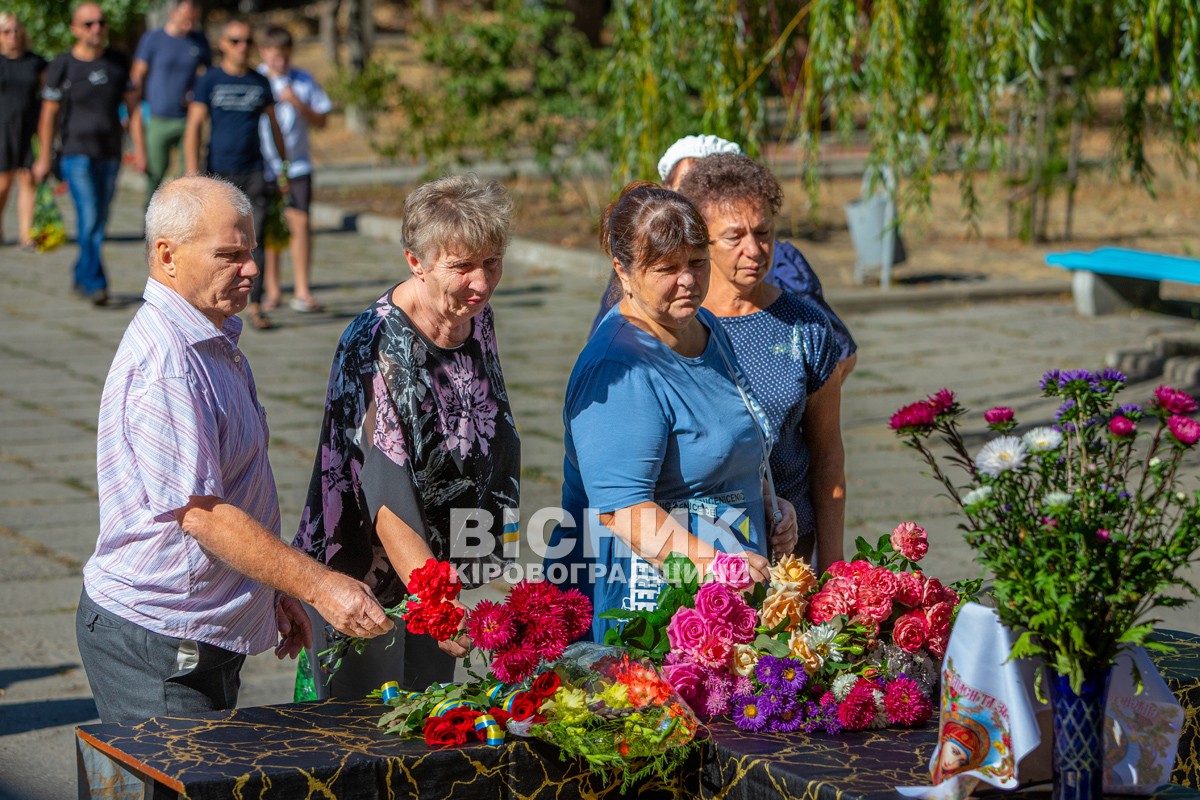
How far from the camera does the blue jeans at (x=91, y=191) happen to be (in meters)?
10.4

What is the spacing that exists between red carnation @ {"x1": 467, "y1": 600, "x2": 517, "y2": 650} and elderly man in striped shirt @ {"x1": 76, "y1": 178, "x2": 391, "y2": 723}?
236mm

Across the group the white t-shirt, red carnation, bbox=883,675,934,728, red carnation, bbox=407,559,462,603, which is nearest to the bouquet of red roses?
red carnation, bbox=407,559,462,603

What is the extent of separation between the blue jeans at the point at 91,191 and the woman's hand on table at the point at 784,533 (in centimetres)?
810

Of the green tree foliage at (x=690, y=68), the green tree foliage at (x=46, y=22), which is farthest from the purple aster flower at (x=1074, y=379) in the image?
the green tree foliage at (x=46, y=22)

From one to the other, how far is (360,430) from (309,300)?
24.8 feet

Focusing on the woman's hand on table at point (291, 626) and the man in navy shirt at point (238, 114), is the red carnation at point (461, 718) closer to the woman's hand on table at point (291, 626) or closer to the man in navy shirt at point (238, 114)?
the woman's hand on table at point (291, 626)

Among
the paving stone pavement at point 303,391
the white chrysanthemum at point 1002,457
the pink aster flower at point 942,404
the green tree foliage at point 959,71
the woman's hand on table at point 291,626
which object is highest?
the green tree foliage at point 959,71

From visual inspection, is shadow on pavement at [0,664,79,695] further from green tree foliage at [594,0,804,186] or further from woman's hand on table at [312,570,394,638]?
green tree foliage at [594,0,804,186]

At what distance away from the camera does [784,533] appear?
11.1ft

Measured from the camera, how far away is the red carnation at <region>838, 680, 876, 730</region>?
256 cm

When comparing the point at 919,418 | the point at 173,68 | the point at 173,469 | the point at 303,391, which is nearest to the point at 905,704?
the point at 919,418

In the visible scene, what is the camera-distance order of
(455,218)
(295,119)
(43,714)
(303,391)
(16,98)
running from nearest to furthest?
1. (455,218)
2. (43,714)
3. (303,391)
4. (295,119)
5. (16,98)

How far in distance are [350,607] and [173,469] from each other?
409mm

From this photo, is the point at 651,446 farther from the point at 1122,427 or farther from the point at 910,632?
the point at 1122,427
